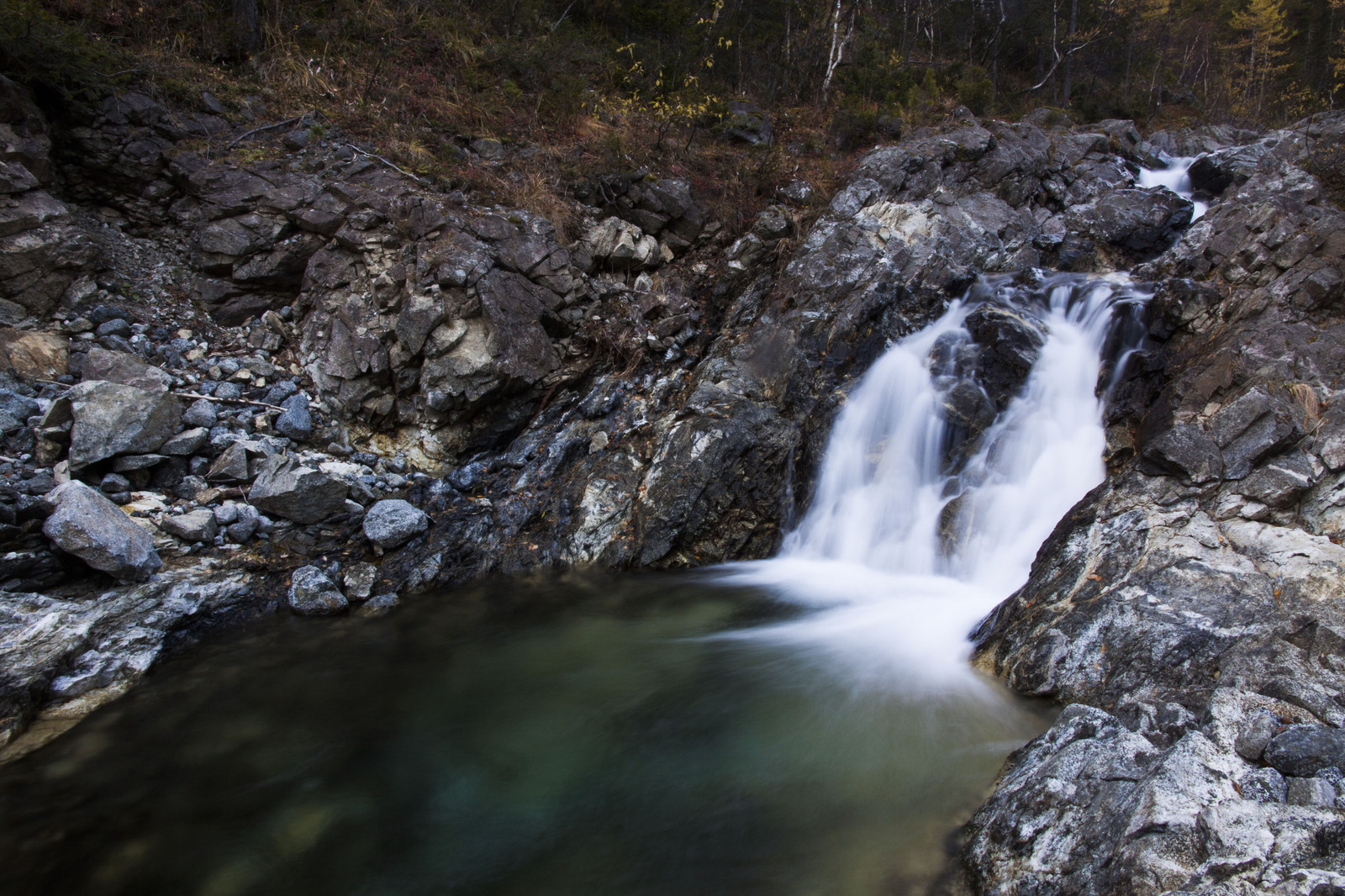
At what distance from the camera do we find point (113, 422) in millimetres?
6348

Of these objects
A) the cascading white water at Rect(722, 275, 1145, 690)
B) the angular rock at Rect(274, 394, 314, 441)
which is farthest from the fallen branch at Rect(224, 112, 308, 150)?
the cascading white water at Rect(722, 275, 1145, 690)

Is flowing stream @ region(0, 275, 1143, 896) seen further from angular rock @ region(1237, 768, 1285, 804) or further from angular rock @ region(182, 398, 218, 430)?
angular rock @ region(182, 398, 218, 430)

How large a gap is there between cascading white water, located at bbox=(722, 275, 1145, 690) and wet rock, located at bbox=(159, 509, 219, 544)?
556cm

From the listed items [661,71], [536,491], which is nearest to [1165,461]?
[536,491]

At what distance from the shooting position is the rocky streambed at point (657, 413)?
3.48m

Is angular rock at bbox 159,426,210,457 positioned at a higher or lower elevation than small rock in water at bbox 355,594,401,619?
higher

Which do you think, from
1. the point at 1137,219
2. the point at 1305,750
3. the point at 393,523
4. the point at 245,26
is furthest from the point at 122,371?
the point at 1137,219

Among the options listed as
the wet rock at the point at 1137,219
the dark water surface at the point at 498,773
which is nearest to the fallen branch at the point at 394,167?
the dark water surface at the point at 498,773

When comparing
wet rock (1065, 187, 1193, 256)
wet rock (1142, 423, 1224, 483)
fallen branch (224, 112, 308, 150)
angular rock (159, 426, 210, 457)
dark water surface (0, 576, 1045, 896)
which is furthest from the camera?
wet rock (1065, 187, 1193, 256)

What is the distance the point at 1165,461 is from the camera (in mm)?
5332

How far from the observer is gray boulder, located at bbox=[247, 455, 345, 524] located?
6.69 metres

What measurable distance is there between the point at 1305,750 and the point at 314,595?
7.37 metres

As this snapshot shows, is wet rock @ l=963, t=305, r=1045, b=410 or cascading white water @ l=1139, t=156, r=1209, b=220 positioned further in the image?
cascading white water @ l=1139, t=156, r=1209, b=220

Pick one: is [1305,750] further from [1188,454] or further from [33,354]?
[33,354]
